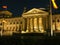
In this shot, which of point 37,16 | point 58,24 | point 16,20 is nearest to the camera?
point 58,24

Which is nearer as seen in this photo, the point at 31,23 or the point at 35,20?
the point at 35,20

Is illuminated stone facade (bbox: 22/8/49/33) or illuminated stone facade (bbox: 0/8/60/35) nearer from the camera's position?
illuminated stone facade (bbox: 0/8/60/35)

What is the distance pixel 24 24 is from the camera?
270ft

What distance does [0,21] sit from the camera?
89.1 metres

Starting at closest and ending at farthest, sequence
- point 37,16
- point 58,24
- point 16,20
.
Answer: point 58,24
point 37,16
point 16,20

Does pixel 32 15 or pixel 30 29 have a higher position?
pixel 32 15

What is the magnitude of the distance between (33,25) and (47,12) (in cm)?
1044

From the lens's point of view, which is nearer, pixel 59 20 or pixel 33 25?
pixel 59 20

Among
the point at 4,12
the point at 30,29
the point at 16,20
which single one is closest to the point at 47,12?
the point at 30,29

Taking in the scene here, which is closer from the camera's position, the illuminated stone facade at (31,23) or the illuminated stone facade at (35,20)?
the illuminated stone facade at (31,23)

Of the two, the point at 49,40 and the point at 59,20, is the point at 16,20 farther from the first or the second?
the point at 49,40

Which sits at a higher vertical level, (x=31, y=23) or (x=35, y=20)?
(x=35, y=20)

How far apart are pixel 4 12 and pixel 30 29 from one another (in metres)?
28.1

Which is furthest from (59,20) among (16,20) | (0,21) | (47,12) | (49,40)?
(49,40)
